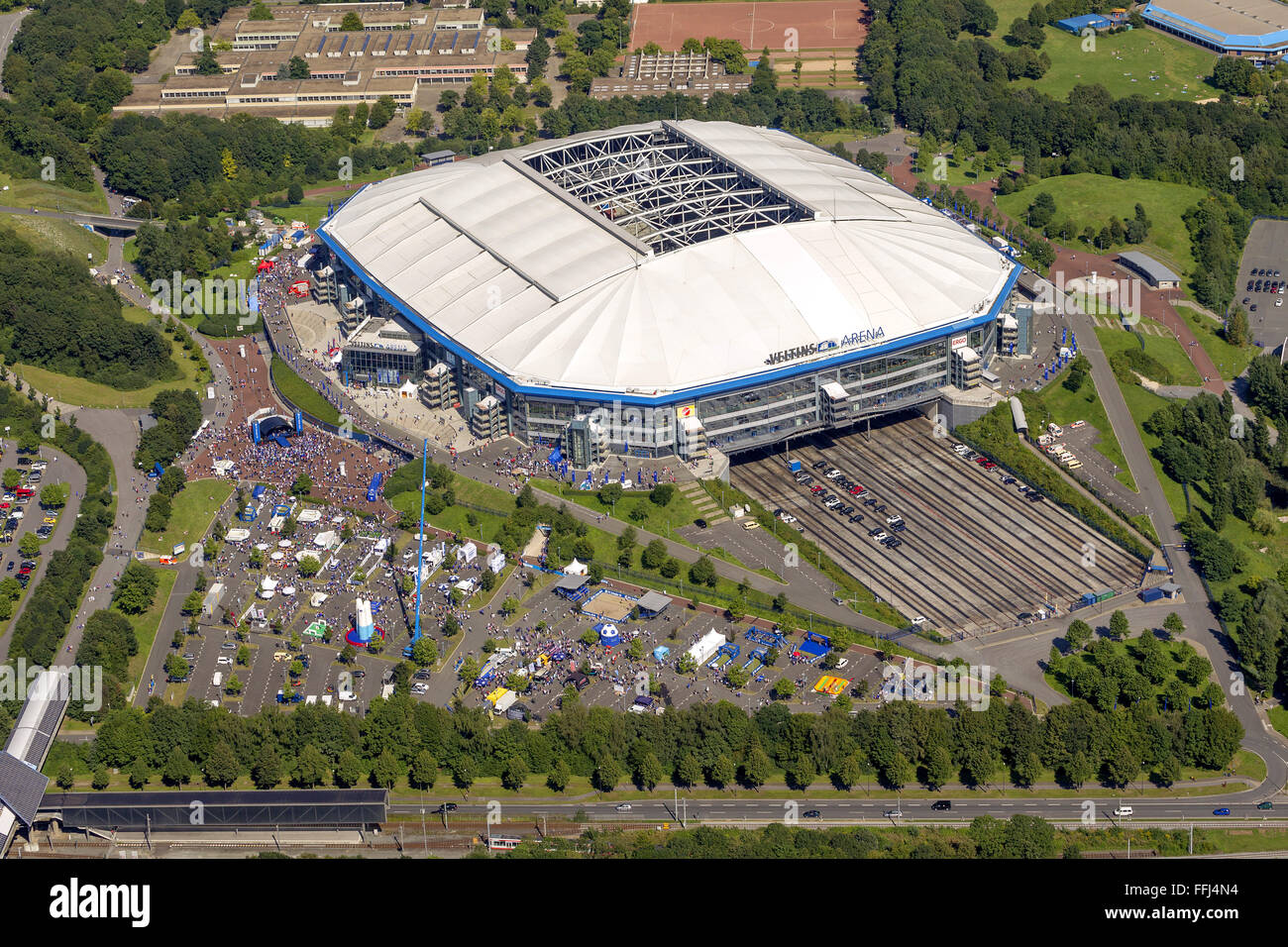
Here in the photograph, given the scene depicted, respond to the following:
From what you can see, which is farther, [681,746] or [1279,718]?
[1279,718]

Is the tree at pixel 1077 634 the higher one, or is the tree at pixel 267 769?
the tree at pixel 1077 634

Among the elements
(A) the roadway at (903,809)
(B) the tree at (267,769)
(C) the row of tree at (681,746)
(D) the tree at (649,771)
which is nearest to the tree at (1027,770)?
(C) the row of tree at (681,746)

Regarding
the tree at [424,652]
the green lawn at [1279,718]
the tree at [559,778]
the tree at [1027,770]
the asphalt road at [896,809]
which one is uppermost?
the tree at [424,652]

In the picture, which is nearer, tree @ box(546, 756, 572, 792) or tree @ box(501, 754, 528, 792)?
tree @ box(546, 756, 572, 792)

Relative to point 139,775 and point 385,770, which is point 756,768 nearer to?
point 385,770

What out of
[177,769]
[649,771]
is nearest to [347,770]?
[177,769]

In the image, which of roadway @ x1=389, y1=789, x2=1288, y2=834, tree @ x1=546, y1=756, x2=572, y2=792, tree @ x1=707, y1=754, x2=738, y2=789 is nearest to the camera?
roadway @ x1=389, y1=789, x2=1288, y2=834

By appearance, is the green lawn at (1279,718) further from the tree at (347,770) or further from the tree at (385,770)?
the tree at (347,770)

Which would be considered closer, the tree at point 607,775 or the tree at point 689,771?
the tree at point 607,775

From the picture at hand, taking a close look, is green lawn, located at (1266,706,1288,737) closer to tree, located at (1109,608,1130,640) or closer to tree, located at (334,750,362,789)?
tree, located at (1109,608,1130,640)

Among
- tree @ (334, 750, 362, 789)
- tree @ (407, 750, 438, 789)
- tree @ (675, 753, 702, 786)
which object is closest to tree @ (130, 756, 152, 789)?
tree @ (334, 750, 362, 789)

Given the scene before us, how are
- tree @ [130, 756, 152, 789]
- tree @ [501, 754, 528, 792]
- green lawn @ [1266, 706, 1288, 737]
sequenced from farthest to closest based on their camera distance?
green lawn @ [1266, 706, 1288, 737]
tree @ [130, 756, 152, 789]
tree @ [501, 754, 528, 792]
